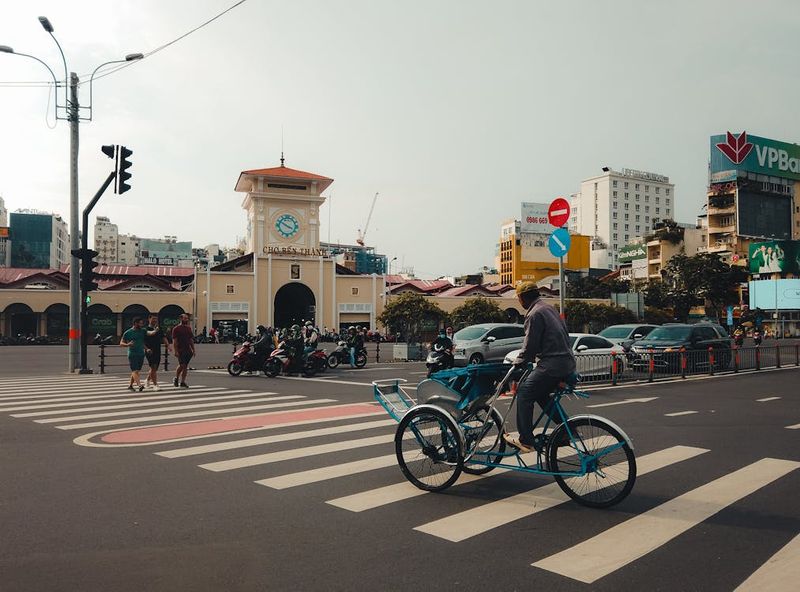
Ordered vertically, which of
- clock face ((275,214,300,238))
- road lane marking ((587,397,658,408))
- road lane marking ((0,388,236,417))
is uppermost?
clock face ((275,214,300,238))

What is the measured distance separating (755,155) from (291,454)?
6607cm

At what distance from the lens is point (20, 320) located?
52781mm

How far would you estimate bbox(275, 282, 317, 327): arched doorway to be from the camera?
6331 centimetres

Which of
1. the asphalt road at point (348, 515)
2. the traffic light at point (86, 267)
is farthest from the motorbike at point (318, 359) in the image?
the asphalt road at point (348, 515)

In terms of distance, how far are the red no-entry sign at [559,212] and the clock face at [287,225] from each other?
52637 millimetres

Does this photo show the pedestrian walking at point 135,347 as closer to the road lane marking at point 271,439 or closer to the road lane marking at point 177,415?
the road lane marking at point 177,415

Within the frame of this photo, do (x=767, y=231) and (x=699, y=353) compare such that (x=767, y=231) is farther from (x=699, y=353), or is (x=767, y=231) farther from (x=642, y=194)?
(x=642, y=194)

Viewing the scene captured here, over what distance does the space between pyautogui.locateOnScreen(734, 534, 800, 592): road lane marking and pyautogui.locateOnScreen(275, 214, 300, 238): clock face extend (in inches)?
2486

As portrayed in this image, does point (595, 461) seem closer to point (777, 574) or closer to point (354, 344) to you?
point (777, 574)

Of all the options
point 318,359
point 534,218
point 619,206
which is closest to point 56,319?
point 318,359

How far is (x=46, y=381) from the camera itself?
17844 millimetres

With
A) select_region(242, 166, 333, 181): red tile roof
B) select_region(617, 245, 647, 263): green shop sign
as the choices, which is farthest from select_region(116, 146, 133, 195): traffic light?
select_region(617, 245, 647, 263): green shop sign

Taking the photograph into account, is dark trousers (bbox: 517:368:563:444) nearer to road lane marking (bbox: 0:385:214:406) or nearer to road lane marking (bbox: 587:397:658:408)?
road lane marking (bbox: 587:397:658:408)

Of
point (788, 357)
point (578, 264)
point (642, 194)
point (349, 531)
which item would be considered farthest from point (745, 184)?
point (642, 194)
